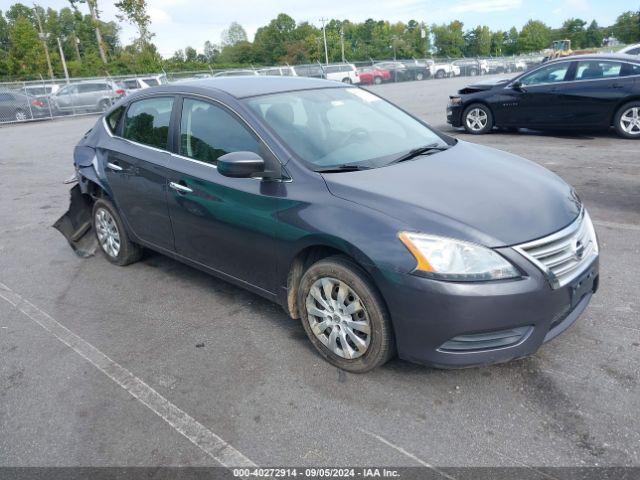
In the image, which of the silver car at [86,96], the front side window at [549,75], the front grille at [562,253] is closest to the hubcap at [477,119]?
the front side window at [549,75]

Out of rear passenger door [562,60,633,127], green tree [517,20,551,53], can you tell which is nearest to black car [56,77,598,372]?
rear passenger door [562,60,633,127]

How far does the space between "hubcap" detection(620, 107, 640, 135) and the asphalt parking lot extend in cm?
622

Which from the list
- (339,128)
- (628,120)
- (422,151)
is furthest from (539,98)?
(339,128)

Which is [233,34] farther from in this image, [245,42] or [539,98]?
[539,98]

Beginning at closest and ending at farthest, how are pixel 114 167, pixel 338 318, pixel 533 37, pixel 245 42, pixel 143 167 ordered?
pixel 338 318
pixel 143 167
pixel 114 167
pixel 245 42
pixel 533 37

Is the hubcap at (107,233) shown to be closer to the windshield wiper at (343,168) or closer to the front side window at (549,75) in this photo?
the windshield wiper at (343,168)

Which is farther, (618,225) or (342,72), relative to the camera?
(342,72)

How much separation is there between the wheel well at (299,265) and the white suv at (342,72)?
32.5 meters

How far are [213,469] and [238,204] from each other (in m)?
1.66

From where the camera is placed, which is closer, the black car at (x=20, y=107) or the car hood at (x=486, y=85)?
the car hood at (x=486, y=85)

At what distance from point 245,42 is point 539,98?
93643 millimetres

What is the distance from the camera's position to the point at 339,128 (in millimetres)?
3820

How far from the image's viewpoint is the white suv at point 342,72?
34.7 m

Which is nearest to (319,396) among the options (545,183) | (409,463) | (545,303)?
(409,463)
